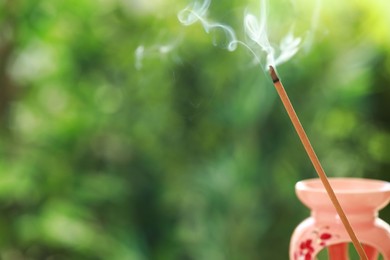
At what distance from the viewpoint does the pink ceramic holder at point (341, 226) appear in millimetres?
719

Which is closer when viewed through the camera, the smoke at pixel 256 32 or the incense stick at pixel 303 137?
the incense stick at pixel 303 137

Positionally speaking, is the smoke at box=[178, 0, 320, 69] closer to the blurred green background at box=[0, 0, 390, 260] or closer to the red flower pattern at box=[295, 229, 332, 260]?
the red flower pattern at box=[295, 229, 332, 260]

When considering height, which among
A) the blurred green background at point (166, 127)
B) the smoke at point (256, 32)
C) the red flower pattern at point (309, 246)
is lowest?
the red flower pattern at point (309, 246)

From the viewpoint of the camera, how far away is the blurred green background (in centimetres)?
169

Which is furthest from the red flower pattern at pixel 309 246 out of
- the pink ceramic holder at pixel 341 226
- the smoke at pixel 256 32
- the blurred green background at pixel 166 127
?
the blurred green background at pixel 166 127

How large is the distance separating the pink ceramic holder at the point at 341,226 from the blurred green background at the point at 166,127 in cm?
89

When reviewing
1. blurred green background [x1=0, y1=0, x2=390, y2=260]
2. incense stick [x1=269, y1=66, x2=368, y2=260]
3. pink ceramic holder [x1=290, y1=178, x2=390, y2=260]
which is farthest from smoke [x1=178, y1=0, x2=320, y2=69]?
blurred green background [x1=0, y1=0, x2=390, y2=260]

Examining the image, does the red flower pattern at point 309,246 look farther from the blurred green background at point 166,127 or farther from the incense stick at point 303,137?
the blurred green background at point 166,127

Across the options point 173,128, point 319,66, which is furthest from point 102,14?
point 319,66

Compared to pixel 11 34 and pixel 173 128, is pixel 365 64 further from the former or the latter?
pixel 11 34

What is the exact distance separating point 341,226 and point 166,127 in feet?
3.64

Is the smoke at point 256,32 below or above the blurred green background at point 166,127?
below

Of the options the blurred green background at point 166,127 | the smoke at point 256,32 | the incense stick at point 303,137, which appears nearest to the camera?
the incense stick at point 303,137

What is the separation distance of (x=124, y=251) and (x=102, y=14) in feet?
2.09
